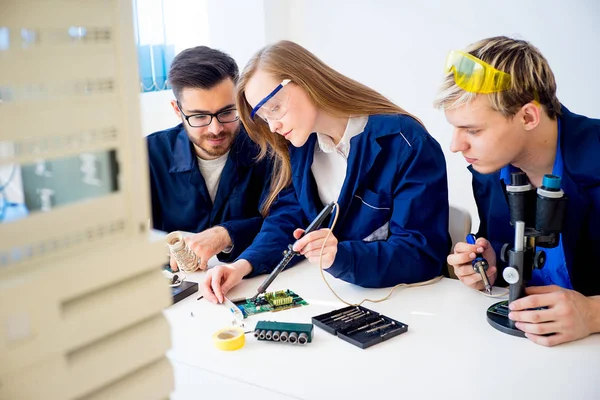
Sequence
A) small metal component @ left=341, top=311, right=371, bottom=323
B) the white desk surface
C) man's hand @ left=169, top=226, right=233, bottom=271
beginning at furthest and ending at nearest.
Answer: man's hand @ left=169, top=226, right=233, bottom=271, small metal component @ left=341, top=311, right=371, bottom=323, the white desk surface

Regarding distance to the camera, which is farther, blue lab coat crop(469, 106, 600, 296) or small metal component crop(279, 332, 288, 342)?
blue lab coat crop(469, 106, 600, 296)

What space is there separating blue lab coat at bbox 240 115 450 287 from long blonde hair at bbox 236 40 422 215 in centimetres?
9

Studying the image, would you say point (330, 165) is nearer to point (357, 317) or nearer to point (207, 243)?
point (207, 243)

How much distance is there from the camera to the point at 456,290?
1505mm

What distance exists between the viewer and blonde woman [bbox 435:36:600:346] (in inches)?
54.0

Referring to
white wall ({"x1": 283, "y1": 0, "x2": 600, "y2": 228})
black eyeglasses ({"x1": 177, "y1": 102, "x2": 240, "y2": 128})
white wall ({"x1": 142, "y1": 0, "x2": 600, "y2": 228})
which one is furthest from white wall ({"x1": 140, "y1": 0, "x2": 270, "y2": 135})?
black eyeglasses ({"x1": 177, "y1": 102, "x2": 240, "y2": 128})

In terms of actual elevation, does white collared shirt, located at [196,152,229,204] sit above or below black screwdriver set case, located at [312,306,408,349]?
above

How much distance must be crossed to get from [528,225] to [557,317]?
0.66 feet

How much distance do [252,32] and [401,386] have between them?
3124mm

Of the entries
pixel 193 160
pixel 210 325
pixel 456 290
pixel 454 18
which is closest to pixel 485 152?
pixel 456 290

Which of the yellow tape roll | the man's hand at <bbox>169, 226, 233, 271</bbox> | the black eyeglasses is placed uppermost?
the black eyeglasses

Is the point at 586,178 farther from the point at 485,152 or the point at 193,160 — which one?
the point at 193,160

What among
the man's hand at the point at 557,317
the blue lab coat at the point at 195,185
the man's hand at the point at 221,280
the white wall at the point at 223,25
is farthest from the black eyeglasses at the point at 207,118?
the white wall at the point at 223,25

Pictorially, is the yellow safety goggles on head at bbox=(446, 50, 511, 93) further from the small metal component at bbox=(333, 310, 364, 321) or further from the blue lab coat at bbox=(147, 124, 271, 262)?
the blue lab coat at bbox=(147, 124, 271, 262)
